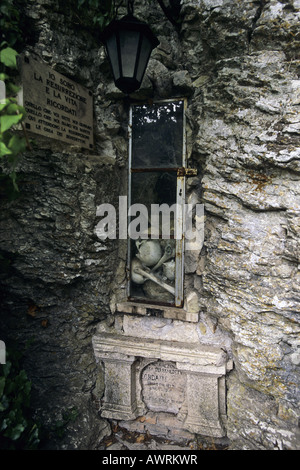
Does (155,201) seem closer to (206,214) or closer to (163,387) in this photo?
(206,214)

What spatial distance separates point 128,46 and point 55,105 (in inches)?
35.8

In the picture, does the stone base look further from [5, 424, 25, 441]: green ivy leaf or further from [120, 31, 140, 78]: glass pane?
[120, 31, 140, 78]: glass pane

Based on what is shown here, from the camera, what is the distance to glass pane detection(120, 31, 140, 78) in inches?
73.7

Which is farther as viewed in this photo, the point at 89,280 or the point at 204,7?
the point at 89,280

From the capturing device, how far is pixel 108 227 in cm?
288

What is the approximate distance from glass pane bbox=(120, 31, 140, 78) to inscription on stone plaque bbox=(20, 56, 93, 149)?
854 millimetres

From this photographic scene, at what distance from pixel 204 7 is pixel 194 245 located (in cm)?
200

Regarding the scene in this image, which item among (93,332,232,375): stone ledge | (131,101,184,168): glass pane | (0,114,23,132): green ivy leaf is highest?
(131,101,184,168): glass pane

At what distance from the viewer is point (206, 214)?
8.80ft

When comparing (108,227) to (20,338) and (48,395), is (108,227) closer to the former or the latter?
(20,338)

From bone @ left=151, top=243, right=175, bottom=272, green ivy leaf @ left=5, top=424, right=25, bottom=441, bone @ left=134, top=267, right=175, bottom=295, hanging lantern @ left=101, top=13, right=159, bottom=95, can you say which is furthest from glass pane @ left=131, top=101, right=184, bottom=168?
green ivy leaf @ left=5, top=424, right=25, bottom=441

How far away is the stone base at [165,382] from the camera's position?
2695 mm
